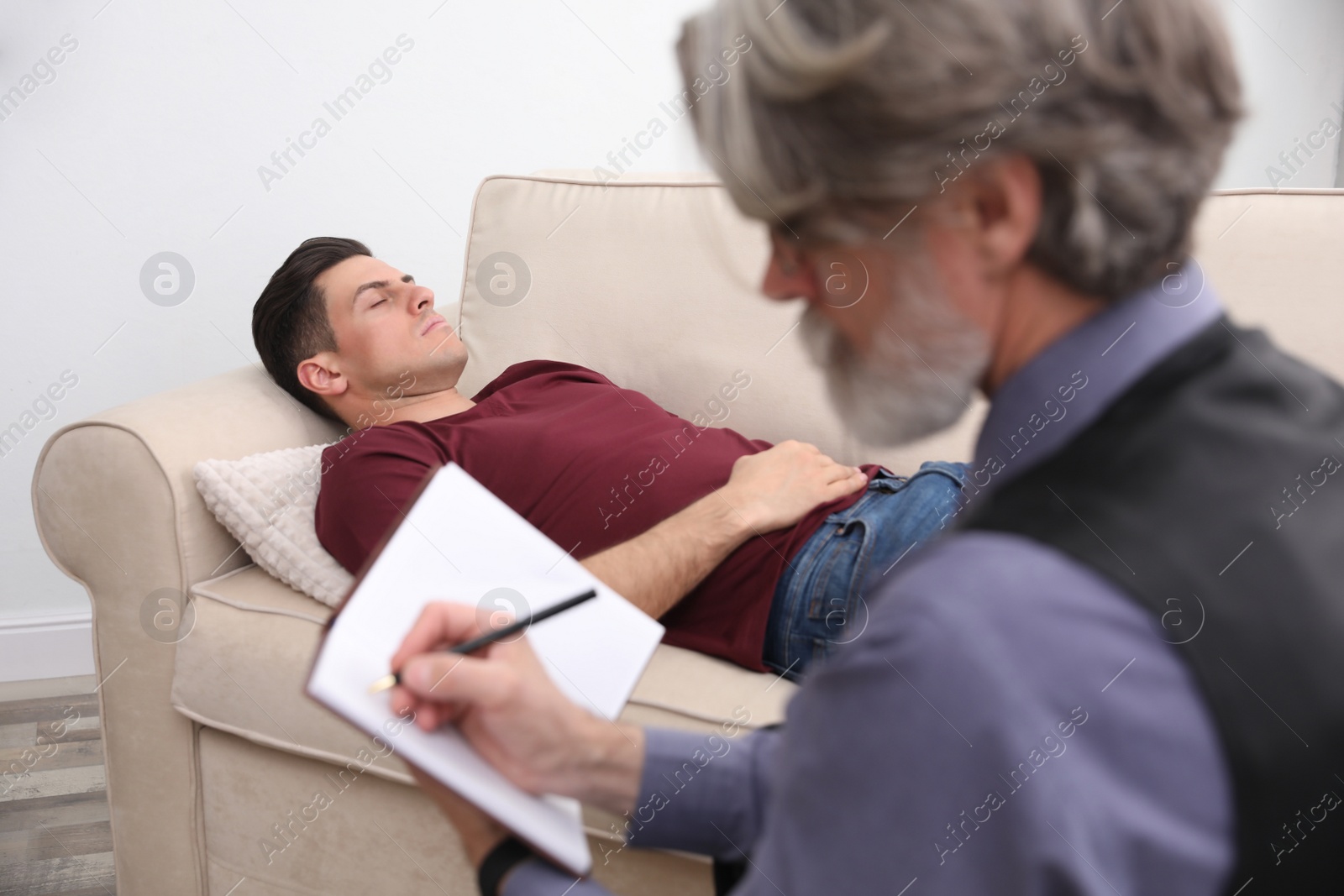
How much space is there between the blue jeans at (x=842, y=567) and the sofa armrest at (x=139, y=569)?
81 centimetres

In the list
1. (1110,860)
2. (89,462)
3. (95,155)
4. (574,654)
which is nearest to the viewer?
(1110,860)

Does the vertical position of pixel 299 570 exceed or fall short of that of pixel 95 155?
it falls short

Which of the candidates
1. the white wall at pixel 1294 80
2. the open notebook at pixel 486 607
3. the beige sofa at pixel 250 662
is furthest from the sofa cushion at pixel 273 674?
the white wall at pixel 1294 80

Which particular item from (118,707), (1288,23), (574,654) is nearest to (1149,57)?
(574,654)

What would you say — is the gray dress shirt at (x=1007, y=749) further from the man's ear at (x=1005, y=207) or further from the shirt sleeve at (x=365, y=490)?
the shirt sleeve at (x=365, y=490)

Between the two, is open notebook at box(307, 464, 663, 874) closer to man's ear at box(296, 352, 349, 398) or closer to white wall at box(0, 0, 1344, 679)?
man's ear at box(296, 352, 349, 398)

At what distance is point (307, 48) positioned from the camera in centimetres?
202

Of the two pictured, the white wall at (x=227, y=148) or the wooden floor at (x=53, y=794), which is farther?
the white wall at (x=227, y=148)

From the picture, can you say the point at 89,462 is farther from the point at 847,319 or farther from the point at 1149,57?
the point at 1149,57

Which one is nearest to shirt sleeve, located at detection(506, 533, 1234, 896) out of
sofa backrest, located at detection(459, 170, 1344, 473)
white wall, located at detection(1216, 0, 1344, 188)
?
sofa backrest, located at detection(459, 170, 1344, 473)

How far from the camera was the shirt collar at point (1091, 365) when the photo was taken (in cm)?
48

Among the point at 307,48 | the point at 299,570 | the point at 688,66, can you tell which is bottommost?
the point at 299,570

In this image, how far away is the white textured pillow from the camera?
1.30 metres

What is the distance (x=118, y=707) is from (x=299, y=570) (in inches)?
12.9
